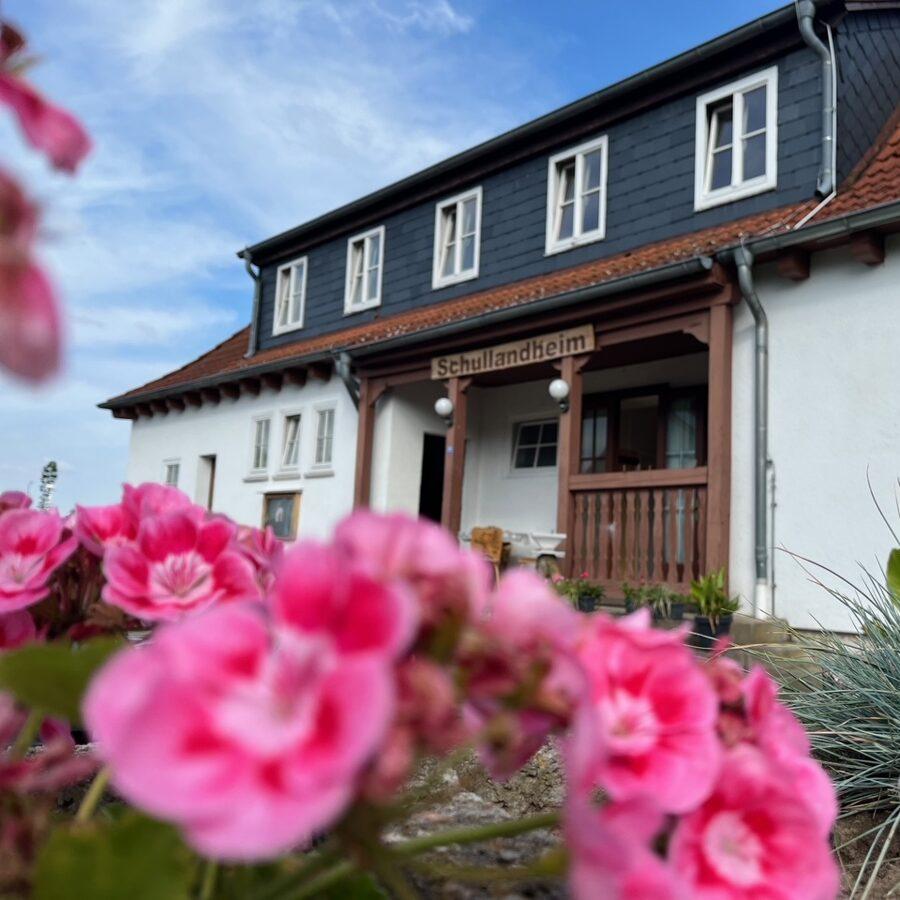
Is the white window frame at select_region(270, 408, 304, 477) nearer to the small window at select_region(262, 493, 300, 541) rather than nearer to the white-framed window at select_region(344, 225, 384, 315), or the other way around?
the small window at select_region(262, 493, 300, 541)

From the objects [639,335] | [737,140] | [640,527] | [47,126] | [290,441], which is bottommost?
[47,126]

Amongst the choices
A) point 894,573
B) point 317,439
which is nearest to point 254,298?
point 317,439

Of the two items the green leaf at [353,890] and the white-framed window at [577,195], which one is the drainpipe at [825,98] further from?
the green leaf at [353,890]

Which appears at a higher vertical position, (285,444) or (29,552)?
(285,444)

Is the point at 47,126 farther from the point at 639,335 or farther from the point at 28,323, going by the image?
the point at 639,335

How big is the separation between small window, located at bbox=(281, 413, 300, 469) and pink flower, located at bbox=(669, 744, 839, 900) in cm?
1286

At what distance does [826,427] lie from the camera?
7.36m

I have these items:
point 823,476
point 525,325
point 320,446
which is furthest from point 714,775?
point 320,446

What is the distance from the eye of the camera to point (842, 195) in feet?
25.8

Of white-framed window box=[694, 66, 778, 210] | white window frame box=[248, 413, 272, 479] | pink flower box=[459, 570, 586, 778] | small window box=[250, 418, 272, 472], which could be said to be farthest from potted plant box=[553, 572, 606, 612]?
pink flower box=[459, 570, 586, 778]

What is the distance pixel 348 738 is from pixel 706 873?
31 cm

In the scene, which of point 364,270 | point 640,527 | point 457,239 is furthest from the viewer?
point 364,270

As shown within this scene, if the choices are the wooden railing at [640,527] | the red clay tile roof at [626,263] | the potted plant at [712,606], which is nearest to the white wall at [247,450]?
the red clay tile roof at [626,263]

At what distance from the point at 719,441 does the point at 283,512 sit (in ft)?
24.0
